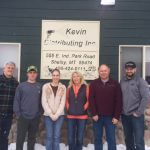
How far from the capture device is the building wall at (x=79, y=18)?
27.7 feet

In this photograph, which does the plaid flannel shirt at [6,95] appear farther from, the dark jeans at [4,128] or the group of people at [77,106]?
the dark jeans at [4,128]

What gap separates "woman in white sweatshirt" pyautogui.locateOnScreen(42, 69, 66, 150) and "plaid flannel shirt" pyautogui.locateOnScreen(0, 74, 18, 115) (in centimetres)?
62

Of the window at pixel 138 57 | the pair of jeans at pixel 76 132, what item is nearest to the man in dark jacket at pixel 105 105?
the pair of jeans at pixel 76 132

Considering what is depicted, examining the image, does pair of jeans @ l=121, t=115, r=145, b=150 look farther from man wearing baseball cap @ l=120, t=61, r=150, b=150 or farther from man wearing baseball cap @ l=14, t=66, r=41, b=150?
man wearing baseball cap @ l=14, t=66, r=41, b=150

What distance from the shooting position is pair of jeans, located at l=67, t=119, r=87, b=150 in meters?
6.88

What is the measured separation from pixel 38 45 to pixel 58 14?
0.86m

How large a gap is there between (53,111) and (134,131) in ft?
5.14

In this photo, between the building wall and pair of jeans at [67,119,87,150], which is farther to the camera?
the building wall

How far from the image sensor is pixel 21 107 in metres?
6.78

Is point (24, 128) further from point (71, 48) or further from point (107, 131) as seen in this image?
point (71, 48)

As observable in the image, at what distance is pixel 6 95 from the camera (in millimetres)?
6844

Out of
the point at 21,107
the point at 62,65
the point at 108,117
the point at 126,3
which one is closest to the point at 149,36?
the point at 126,3

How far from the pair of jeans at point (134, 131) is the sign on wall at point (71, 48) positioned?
1.86 meters

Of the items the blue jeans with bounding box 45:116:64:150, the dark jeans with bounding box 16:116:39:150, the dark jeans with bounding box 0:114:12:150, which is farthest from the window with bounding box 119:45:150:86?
the dark jeans with bounding box 0:114:12:150
